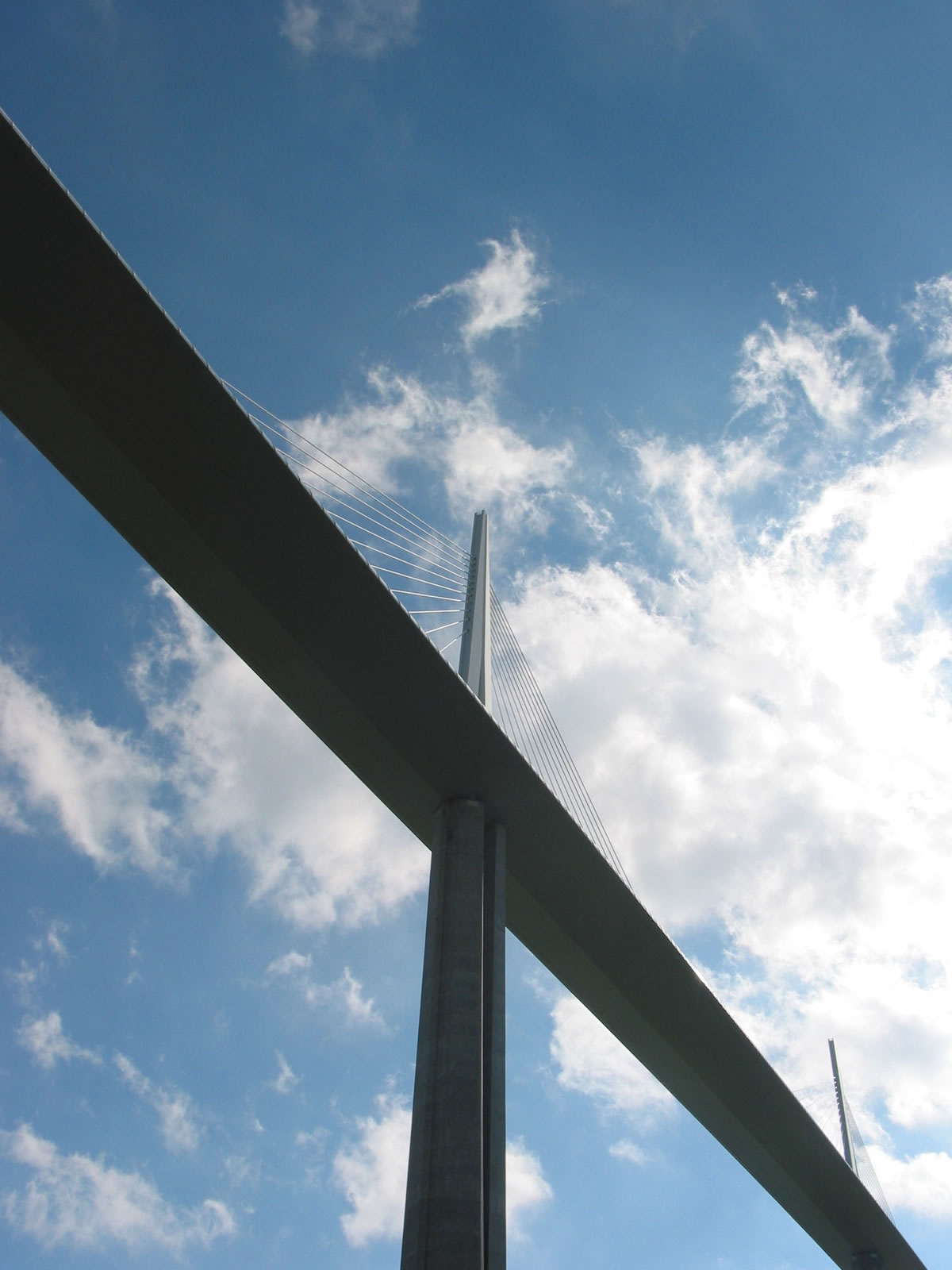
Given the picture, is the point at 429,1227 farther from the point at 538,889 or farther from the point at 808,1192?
the point at 808,1192

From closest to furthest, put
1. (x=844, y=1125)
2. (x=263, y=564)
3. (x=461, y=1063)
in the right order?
(x=461, y=1063) < (x=263, y=564) < (x=844, y=1125)

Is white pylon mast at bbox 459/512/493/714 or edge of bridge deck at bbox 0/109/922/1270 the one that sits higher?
white pylon mast at bbox 459/512/493/714

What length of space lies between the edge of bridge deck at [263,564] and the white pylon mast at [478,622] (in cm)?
106

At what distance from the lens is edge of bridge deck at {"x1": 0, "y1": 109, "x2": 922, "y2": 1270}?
10.5 m

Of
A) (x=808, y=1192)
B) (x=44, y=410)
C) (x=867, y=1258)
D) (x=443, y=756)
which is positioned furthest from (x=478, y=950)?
(x=867, y=1258)

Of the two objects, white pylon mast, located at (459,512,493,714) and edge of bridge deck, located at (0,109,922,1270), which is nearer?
edge of bridge deck, located at (0,109,922,1270)

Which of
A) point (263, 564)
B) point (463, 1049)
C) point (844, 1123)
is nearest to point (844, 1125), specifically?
point (844, 1123)

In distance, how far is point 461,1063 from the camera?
12.1 meters

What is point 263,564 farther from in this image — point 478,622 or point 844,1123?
point 844,1123

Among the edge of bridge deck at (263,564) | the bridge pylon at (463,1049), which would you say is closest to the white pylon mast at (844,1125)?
the edge of bridge deck at (263,564)

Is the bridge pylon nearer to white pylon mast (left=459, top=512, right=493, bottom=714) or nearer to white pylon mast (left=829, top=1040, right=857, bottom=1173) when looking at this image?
white pylon mast (left=459, top=512, right=493, bottom=714)

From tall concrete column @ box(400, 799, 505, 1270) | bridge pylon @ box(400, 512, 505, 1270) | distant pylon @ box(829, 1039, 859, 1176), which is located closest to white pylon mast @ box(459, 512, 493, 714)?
bridge pylon @ box(400, 512, 505, 1270)

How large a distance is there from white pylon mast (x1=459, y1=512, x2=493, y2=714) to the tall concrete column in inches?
68.9

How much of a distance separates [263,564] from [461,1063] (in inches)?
254
